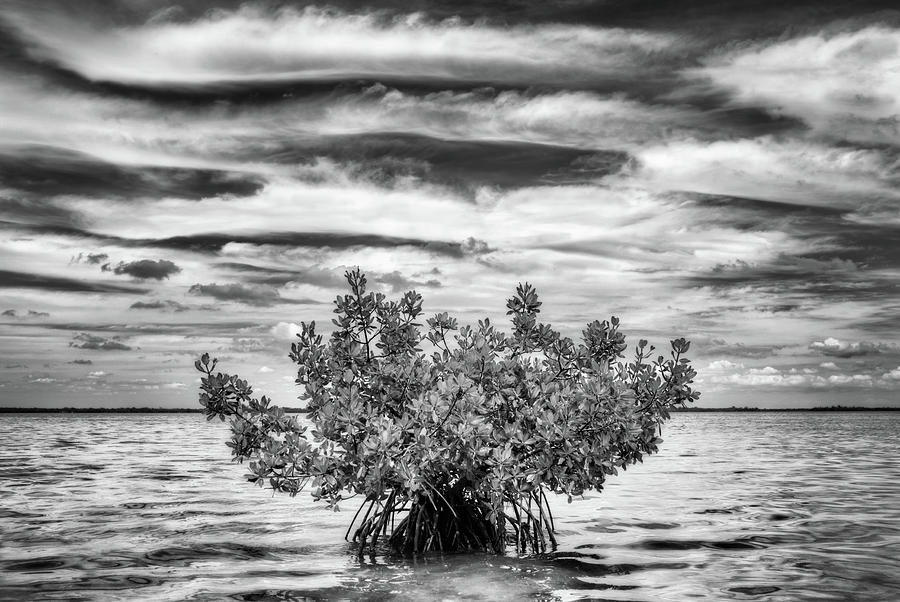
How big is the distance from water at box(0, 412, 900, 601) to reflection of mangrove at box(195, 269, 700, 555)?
1072 mm

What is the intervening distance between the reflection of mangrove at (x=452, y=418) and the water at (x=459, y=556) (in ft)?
3.52

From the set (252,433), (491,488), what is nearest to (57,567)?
(252,433)

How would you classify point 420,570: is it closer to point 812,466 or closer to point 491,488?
point 491,488

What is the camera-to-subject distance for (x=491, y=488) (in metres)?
9.99

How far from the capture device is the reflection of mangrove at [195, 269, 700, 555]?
9.66 m

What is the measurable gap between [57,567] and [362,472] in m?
5.49

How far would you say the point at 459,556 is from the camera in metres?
10.9

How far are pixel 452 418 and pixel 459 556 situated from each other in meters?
2.47

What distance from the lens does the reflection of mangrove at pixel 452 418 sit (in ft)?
31.7

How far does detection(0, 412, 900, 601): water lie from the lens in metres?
9.62

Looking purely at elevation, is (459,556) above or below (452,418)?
below

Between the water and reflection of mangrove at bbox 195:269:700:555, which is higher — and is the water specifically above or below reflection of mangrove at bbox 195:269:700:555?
below

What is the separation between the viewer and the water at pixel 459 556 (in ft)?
31.6

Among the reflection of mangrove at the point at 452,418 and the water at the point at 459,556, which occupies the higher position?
the reflection of mangrove at the point at 452,418
